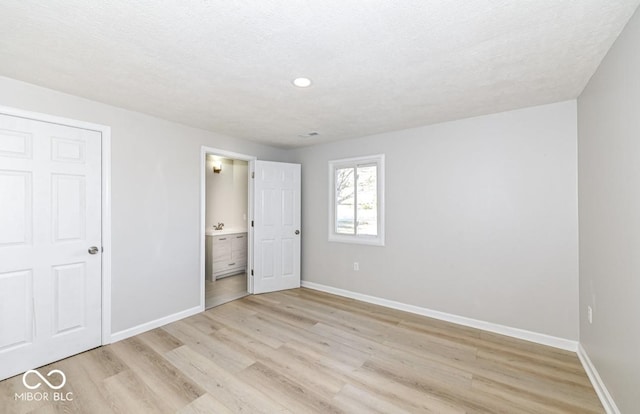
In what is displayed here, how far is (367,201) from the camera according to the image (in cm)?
399

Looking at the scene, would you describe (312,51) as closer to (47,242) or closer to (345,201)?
(345,201)

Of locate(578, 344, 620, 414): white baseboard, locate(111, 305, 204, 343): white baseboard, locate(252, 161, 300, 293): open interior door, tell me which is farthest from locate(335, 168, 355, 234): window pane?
locate(578, 344, 620, 414): white baseboard

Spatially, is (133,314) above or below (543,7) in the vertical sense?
below

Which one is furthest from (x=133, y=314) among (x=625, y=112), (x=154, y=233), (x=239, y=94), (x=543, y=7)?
(x=625, y=112)

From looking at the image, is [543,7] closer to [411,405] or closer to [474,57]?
[474,57]

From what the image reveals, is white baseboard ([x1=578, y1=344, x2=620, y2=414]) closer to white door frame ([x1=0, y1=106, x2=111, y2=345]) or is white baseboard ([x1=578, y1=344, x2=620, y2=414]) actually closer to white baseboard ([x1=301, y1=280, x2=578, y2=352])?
Answer: white baseboard ([x1=301, y1=280, x2=578, y2=352])

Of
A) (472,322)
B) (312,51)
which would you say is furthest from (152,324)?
(472,322)

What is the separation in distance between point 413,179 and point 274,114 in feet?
6.44

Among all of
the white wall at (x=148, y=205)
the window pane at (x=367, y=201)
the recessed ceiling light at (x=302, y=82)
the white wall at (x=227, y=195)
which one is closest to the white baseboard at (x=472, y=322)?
the window pane at (x=367, y=201)

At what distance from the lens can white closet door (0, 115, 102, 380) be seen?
7.14 feet

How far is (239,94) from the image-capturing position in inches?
97.0

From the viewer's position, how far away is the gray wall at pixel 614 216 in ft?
4.86

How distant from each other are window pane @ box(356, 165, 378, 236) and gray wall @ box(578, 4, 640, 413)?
2192mm

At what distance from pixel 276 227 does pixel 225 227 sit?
1683 mm
